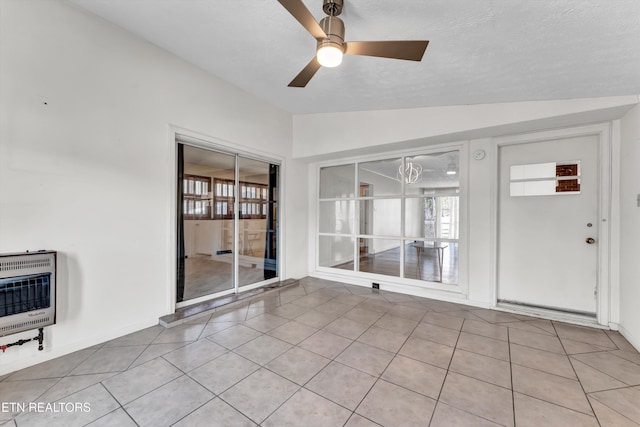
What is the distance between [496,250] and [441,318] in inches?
47.9

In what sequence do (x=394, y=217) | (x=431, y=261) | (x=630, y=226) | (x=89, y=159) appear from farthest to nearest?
(x=394, y=217) < (x=431, y=261) < (x=630, y=226) < (x=89, y=159)

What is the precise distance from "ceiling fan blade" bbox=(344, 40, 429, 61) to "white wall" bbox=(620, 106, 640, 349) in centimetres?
244

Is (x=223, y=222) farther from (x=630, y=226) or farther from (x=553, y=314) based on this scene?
(x=630, y=226)

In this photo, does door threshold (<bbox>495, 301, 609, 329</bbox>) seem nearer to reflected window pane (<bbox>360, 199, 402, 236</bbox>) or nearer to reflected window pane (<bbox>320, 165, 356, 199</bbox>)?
reflected window pane (<bbox>360, 199, 402, 236</bbox>)

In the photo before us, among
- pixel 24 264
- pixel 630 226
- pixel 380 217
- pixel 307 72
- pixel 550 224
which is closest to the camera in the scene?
pixel 24 264

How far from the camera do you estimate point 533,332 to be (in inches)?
110

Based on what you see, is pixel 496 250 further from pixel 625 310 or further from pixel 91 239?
A: pixel 91 239

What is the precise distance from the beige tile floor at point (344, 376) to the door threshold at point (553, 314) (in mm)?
168

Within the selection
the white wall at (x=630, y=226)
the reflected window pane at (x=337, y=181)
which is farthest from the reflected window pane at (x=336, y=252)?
the white wall at (x=630, y=226)

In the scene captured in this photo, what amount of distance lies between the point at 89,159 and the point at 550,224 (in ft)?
16.8

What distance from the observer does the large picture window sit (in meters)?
3.89

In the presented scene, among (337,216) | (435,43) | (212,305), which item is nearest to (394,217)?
(337,216)

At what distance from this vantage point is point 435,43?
2.08 m

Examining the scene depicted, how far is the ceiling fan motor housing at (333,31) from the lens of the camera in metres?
1.71
